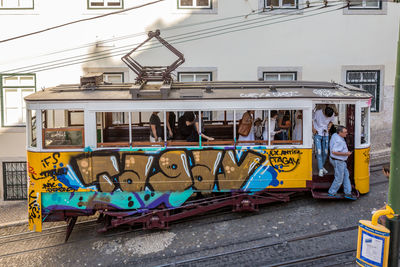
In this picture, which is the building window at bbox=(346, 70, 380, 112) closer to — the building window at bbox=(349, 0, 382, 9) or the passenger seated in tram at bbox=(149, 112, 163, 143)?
the building window at bbox=(349, 0, 382, 9)

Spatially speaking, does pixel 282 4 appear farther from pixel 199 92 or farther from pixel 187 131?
pixel 187 131

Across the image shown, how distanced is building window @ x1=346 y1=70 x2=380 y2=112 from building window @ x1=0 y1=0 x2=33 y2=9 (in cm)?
1024

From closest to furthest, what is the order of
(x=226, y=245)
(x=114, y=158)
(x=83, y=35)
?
(x=226, y=245) < (x=114, y=158) < (x=83, y=35)

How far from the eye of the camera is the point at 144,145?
10859 mm

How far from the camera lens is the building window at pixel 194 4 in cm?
1536

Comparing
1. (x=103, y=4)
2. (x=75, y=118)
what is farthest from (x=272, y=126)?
(x=103, y=4)

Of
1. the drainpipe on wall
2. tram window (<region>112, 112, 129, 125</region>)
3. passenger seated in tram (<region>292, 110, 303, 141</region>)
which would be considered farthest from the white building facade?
the drainpipe on wall

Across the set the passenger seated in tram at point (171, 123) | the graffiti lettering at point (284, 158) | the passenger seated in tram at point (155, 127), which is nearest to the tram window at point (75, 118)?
the passenger seated in tram at point (155, 127)

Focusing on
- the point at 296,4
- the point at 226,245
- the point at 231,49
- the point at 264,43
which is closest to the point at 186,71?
the point at 231,49

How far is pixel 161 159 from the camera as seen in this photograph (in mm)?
10812

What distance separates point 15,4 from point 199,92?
7601 mm

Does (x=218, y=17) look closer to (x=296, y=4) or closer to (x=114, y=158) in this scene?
(x=296, y=4)

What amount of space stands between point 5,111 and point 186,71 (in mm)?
5808

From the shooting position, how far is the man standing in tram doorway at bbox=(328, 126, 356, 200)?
36.4 feet
